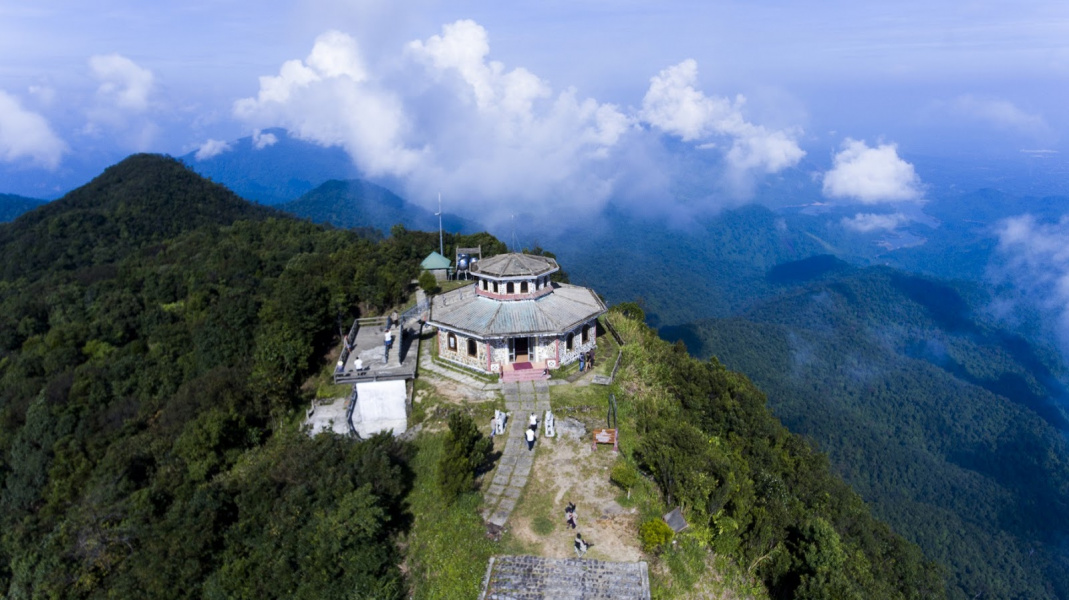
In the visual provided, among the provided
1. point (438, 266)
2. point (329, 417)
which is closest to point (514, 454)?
point (329, 417)

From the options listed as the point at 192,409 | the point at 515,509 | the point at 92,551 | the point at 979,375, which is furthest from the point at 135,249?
the point at 979,375

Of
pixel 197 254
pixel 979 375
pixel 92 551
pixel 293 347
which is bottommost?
pixel 979 375

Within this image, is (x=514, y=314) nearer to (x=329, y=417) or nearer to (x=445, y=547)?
(x=329, y=417)

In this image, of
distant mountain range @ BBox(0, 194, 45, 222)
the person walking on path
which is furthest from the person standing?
distant mountain range @ BBox(0, 194, 45, 222)

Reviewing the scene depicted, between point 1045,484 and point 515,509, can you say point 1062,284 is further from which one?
point 515,509

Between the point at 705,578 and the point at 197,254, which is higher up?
the point at 197,254

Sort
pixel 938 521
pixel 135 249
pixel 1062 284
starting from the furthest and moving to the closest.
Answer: pixel 1062 284 < pixel 135 249 < pixel 938 521

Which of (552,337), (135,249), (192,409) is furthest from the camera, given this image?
(135,249)

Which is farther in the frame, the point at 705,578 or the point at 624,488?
the point at 624,488
